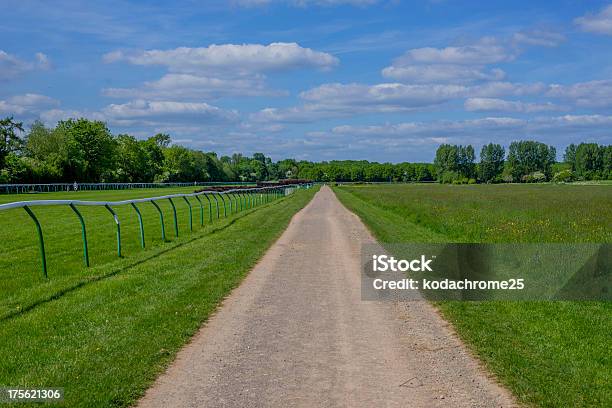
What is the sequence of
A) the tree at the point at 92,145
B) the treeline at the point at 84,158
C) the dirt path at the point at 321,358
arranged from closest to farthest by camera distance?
the dirt path at the point at 321,358 < the treeline at the point at 84,158 < the tree at the point at 92,145

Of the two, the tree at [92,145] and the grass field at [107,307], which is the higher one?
the tree at [92,145]

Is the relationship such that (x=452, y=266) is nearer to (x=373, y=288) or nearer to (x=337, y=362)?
(x=373, y=288)

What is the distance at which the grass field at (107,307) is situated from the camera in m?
5.73

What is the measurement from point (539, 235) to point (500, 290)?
7314 millimetres

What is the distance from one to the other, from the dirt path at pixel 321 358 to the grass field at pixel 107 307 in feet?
1.23

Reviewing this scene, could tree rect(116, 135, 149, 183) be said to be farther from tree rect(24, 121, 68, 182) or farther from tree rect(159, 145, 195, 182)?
tree rect(24, 121, 68, 182)

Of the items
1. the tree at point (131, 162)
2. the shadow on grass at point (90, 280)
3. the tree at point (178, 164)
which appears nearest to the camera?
the shadow on grass at point (90, 280)

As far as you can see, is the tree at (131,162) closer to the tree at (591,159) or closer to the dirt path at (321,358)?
the dirt path at (321,358)

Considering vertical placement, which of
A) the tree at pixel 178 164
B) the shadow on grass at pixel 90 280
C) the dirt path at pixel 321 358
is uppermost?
the tree at pixel 178 164

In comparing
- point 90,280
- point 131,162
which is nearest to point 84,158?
point 131,162

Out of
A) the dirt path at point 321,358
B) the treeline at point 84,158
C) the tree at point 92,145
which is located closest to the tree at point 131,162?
the treeline at point 84,158

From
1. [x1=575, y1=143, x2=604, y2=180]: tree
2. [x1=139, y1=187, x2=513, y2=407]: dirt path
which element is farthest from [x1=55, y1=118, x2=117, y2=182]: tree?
[x1=575, y1=143, x2=604, y2=180]: tree

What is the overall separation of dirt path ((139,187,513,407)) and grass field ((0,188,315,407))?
374 millimetres

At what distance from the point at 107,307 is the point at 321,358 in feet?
12.6
